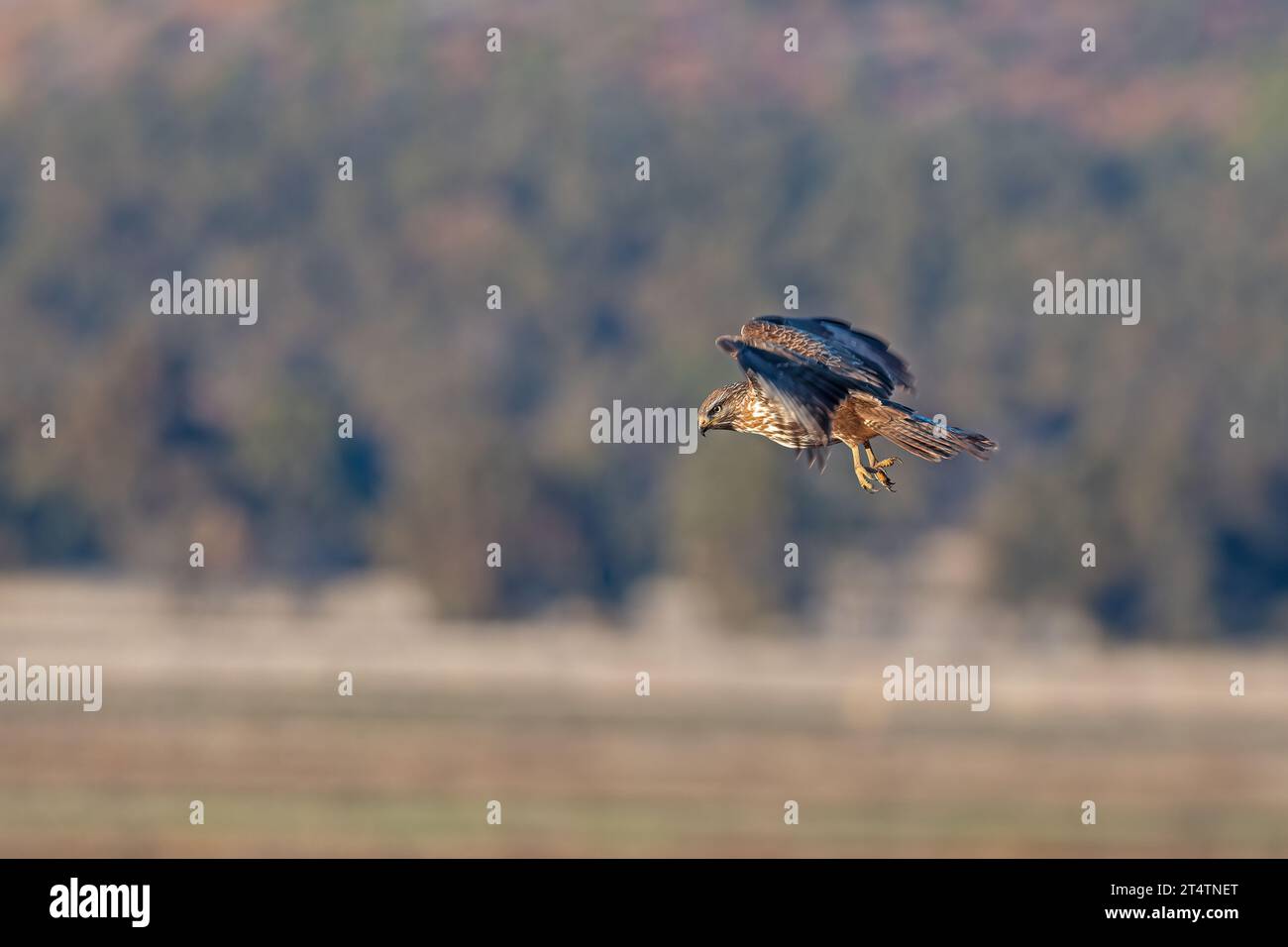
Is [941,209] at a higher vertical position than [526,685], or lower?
higher

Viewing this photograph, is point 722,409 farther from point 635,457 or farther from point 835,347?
point 635,457

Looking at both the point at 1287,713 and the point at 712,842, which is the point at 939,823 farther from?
the point at 1287,713

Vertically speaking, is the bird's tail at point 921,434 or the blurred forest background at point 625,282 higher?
the blurred forest background at point 625,282

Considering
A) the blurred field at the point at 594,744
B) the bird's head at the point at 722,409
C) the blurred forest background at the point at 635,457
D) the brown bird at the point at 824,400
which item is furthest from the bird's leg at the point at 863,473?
the blurred forest background at the point at 635,457

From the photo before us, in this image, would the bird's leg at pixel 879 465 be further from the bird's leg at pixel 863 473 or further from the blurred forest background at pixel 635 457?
the blurred forest background at pixel 635 457

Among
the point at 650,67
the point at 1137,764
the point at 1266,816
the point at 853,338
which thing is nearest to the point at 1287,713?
the point at 1137,764

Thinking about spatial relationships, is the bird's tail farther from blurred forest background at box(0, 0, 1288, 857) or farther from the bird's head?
blurred forest background at box(0, 0, 1288, 857)
